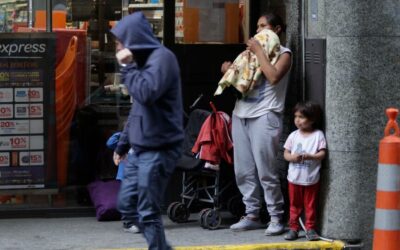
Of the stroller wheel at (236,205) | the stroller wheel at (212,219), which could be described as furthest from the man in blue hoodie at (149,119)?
the stroller wheel at (236,205)

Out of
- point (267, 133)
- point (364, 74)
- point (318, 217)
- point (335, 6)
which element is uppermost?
point (335, 6)

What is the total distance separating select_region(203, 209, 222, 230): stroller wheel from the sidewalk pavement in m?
0.06

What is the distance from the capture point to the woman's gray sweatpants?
25.7ft

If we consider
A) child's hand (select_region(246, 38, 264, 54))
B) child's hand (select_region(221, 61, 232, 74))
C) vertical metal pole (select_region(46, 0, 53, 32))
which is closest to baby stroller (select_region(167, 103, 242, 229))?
child's hand (select_region(221, 61, 232, 74))

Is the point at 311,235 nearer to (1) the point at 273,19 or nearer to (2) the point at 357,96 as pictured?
(2) the point at 357,96

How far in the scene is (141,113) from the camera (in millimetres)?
6098

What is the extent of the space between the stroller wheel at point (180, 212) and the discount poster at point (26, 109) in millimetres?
1296

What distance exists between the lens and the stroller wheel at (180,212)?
8.27 meters

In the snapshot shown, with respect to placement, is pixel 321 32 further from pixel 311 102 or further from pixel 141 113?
pixel 141 113

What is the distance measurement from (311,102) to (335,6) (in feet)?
2.76

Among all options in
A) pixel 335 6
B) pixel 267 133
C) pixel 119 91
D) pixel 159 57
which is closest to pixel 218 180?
pixel 267 133

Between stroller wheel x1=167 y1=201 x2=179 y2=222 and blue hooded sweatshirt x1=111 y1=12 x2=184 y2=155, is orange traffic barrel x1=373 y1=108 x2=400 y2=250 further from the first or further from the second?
stroller wheel x1=167 y1=201 x2=179 y2=222

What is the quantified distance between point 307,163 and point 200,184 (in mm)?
1233

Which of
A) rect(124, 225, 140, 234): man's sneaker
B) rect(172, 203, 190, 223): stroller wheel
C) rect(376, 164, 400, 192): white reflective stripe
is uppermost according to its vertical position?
rect(376, 164, 400, 192): white reflective stripe
